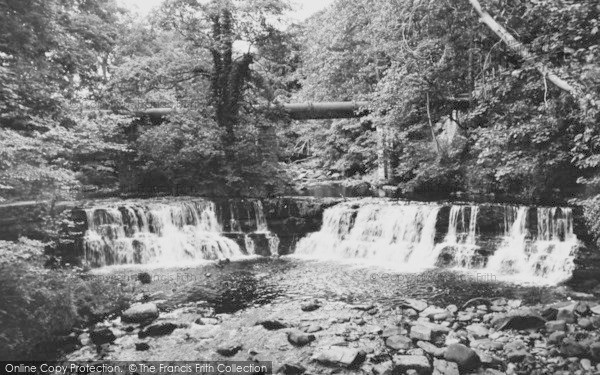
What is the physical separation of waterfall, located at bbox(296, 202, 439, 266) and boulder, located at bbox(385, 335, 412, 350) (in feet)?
18.9

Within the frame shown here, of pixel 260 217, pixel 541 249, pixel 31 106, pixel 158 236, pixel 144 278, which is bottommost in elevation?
pixel 144 278

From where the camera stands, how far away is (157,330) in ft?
23.3

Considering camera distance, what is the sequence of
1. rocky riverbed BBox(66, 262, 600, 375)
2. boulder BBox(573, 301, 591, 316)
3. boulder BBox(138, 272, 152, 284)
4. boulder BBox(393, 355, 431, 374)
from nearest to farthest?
boulder BBox(393, 355, 431, 374) < rocky riverbed BBox(66, 262, 600, 375) < boulder BBox(573, 301, 591, 316) < boulder BBox(138, 272, 152, 284)

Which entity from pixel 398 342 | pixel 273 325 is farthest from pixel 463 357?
pixel 273 325

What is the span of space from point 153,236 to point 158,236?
174mm

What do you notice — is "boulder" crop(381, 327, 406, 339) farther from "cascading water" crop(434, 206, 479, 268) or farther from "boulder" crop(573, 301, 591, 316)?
"cascading water" crop(434, 206, 479, 268)

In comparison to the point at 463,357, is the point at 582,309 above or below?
above

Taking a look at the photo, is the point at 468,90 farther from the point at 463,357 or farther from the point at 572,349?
the point at 463,357

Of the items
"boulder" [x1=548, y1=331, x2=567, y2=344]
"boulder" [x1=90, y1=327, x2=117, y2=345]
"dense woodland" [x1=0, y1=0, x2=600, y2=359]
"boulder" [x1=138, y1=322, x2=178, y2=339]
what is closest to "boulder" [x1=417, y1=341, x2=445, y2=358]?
"boulder" [x1=548, y1=331, x2=567, y2=344]

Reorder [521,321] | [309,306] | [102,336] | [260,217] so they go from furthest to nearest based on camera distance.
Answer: [260,217], [309,306], [102,336], [521,321]

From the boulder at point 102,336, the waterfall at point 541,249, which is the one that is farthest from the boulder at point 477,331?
the boulder at point 102,336

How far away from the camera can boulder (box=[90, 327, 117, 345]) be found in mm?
6719

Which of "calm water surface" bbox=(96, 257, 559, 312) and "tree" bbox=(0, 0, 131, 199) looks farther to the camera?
"calm water surface" bbox=(96, 257, 559, 312)

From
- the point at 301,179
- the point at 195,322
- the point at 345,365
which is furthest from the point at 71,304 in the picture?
the point at 301,179
